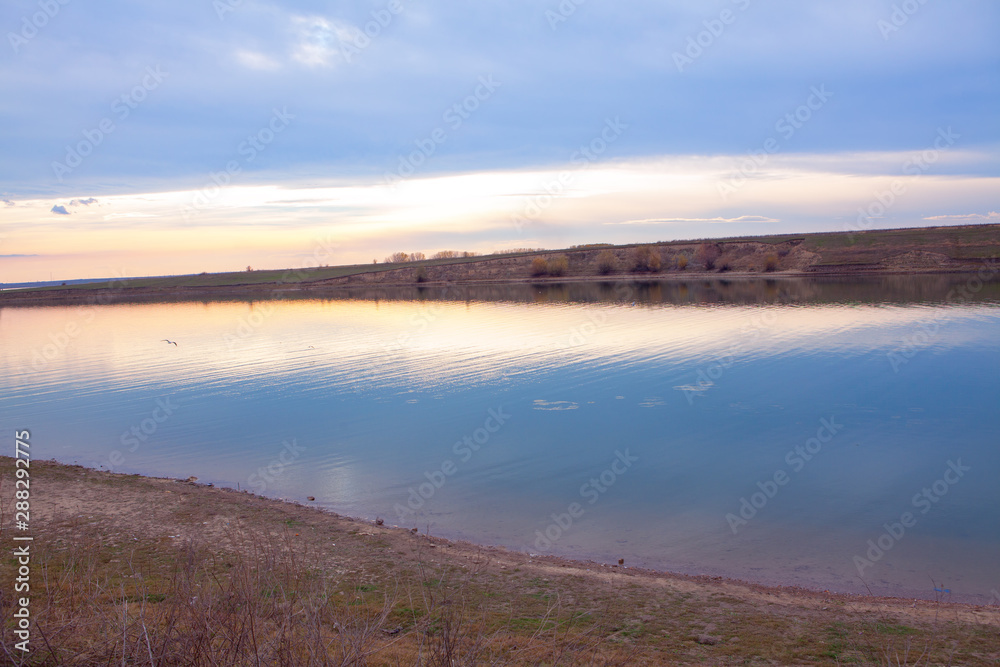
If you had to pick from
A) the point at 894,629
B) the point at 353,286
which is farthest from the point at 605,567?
the point at 353,286

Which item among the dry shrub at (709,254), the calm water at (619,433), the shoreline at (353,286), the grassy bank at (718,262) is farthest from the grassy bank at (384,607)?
the dry shrub at (709,254)

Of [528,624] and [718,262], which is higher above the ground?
[718,262]

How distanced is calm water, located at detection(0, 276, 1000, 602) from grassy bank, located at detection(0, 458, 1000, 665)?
1.19 metres

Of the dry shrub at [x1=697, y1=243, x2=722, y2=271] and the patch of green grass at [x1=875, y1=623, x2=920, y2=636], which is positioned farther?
the dry shrub at [x1=697, y1=243, x2=722, y2=271]

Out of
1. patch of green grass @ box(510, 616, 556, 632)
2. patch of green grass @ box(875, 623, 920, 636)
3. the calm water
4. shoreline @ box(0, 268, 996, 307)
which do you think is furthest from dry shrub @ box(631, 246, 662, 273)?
patch of green grass @ box(510, 616, 556, 632)

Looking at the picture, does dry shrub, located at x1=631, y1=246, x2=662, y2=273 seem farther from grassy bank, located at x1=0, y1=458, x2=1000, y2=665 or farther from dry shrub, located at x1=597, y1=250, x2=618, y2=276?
grassy bank, located at x1=0, y1=458, x2=1000, y2=665

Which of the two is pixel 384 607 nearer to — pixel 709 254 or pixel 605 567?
pixel 605 567

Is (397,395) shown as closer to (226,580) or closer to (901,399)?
(226,580)

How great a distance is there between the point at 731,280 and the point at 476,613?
249 ft

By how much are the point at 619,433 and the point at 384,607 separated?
34.5 feet

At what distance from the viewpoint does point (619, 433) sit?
48.8ft

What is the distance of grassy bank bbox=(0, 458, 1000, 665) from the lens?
3684 mm

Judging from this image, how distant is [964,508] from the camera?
393 inches

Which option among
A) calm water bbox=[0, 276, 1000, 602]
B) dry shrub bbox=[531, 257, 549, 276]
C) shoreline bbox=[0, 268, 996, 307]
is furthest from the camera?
dry shrub bbox=[531, 257, 549, 276]
